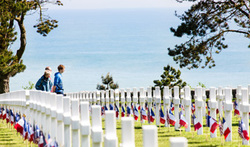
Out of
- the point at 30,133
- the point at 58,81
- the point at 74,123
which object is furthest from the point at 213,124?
the point at 58,81

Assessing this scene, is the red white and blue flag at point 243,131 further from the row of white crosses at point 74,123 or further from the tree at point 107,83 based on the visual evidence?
the tree at point 107,83

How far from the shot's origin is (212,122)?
37.6ft

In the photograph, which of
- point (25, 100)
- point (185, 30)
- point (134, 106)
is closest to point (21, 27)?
point (185, 30)

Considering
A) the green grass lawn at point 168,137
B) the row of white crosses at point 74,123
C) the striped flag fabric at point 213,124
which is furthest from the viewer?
the striped flag fabric at point 213,124

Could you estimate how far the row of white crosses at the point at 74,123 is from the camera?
15.1ft

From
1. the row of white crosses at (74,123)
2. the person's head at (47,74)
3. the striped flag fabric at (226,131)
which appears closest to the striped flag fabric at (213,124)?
the striped flag fabric at (226,131)

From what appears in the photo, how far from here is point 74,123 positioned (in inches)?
283

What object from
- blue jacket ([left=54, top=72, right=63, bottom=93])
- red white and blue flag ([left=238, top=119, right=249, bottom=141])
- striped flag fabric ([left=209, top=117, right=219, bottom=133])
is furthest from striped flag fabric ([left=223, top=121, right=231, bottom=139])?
blue jacket ([left=54, top=72, right=63, bottom=93])

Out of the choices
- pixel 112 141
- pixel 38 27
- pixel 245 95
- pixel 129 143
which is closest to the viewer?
pixel 129 143

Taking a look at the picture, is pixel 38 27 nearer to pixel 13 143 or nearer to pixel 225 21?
pixel 225 21

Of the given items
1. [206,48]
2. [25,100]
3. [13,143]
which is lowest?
[13,143]

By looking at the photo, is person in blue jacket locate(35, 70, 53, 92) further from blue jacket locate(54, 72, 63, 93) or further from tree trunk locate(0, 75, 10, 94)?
tree trunk locate(0, 75, 10, 94)

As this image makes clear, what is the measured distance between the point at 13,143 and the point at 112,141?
25.7ft

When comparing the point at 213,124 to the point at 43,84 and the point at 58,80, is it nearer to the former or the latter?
the point at 58,80
